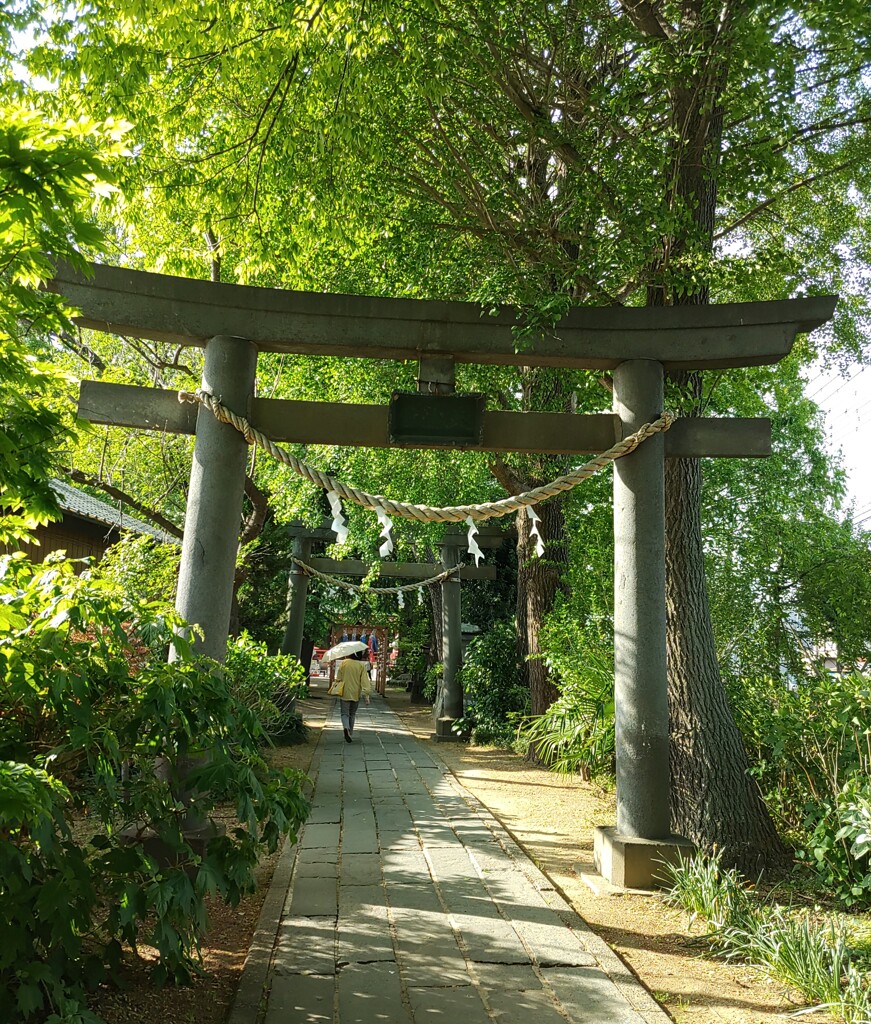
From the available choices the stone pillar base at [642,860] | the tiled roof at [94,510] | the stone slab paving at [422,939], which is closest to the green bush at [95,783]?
the stone slab paving at [422,939]

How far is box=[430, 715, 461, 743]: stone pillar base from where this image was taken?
1370 cm

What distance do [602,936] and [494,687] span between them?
336 inches

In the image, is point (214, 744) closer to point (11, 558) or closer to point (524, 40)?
point (11, 558)

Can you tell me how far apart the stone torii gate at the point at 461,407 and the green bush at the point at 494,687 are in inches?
283

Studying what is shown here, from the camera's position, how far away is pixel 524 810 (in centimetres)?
759

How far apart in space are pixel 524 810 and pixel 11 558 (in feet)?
18.6

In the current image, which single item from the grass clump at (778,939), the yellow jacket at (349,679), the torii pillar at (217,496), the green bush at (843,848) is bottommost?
the grass clump at (778,939)

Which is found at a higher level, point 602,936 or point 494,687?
point 494,687

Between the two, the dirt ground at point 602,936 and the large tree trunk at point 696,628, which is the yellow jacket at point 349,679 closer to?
the dirt ground at point 602,936

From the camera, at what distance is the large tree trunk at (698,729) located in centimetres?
563

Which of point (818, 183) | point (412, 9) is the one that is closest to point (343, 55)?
point (412, 9)

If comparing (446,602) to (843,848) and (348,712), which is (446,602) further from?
(843,848)

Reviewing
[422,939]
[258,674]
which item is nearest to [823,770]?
[422,939]

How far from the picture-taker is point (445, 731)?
1388cm
